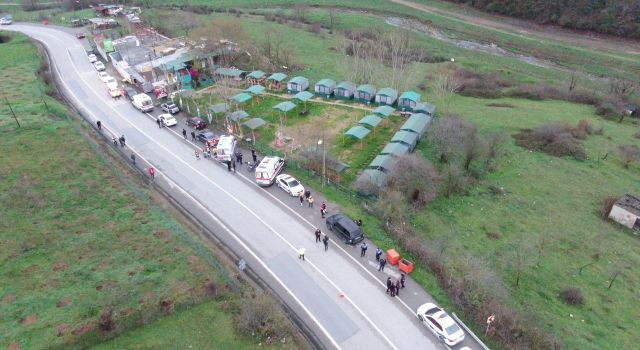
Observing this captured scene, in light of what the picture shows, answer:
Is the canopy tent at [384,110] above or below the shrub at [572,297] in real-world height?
above

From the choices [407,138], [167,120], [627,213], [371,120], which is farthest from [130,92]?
[627,213]

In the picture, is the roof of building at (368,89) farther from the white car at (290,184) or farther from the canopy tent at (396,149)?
the white car at (290,184)

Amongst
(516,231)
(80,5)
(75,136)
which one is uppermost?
(80,5)

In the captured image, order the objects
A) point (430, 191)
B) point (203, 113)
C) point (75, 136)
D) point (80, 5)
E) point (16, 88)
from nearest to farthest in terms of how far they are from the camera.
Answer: point (430, 191) → point (75, 136) → point (203, 113) → point (16, 88) → point (80, 5)

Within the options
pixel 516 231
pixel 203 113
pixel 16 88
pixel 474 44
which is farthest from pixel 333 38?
pixel 516 231

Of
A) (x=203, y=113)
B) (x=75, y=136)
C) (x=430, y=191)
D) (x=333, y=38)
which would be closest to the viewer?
(x=430, y=191)

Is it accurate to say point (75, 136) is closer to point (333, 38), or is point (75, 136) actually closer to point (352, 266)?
point (352, 266)

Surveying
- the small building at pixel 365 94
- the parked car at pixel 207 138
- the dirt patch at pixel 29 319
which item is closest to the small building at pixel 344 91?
the small building at pixel 365 94
